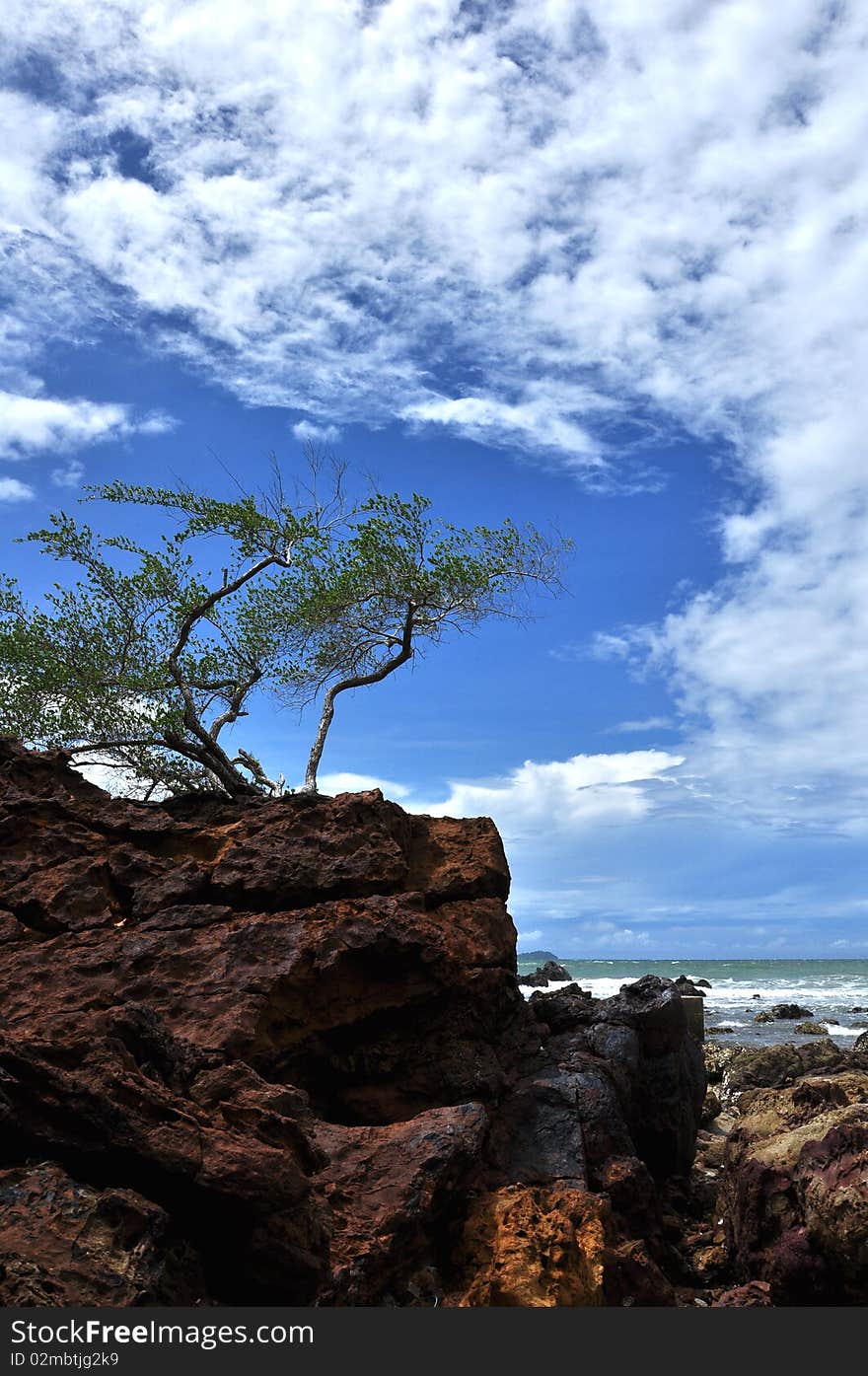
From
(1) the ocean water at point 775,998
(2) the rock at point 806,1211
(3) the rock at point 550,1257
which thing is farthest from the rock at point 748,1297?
(1) the ocean water at point 775,998

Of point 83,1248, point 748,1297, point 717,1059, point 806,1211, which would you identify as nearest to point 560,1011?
point 806,1211

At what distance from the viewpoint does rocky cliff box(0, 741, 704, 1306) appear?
513cm

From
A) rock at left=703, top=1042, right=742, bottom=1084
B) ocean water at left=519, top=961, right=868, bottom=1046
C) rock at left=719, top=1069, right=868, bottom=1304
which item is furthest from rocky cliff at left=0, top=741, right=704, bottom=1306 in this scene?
rock at left=703, top=1042, right=742, bottom=1084

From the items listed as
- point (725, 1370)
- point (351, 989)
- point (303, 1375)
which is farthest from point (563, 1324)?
point (351, 989)

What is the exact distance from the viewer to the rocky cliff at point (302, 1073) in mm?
5129

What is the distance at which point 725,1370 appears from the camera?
5164 mm

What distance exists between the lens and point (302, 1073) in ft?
26.6

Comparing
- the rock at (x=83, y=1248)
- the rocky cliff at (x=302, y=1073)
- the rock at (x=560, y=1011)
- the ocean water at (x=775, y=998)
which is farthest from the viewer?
the ocean water at (x=775, y=998)

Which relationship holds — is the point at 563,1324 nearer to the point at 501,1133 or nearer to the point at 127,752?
the point at 501,1133

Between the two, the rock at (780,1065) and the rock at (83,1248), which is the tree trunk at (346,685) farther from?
the rock at (83,1248)

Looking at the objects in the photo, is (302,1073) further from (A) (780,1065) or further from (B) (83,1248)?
(A) (780,1065)

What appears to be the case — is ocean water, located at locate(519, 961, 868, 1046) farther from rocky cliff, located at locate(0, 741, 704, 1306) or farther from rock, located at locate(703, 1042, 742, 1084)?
rocky cliff, located at locate(0, 741, 704, 1306)

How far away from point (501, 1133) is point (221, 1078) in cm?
318

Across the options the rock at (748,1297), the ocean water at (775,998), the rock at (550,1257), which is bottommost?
the rock at (748,1297)
